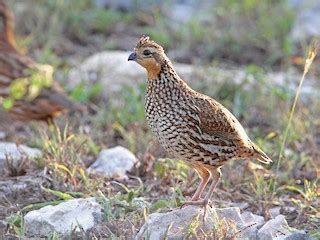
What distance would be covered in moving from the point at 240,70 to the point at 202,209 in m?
4.63

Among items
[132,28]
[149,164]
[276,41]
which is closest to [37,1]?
[132,28]

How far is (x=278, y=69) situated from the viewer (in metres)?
10.8

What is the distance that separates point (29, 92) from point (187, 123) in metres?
3.57

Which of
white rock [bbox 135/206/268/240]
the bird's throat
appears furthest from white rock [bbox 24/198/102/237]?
the bird's throat

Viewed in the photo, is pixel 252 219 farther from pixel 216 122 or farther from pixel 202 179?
pixel 216 122

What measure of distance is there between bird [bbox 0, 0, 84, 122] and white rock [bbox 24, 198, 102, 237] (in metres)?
2.99

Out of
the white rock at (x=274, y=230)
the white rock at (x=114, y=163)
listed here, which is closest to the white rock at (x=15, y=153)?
the white rock at (x=114, y=163)

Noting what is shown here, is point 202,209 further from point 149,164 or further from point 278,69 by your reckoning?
point 278,69

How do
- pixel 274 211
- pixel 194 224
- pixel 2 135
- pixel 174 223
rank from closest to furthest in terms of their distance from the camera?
1. pixel 194 224
2. pixel 174 223
3. pixel 274 211
4. pixel 2 135

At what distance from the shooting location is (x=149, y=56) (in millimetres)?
6125

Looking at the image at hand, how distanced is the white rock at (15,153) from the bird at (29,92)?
1490mm

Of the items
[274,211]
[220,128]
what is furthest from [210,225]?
[274,211]

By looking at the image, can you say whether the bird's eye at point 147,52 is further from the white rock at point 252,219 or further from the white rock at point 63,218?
the white rock at point 252,219

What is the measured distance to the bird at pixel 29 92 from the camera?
9.09 metres
